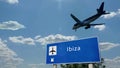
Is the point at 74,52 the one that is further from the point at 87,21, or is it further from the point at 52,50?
the point at 87,21

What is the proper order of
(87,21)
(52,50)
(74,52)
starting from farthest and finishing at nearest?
(87,21) < (52,50) < (74,52)

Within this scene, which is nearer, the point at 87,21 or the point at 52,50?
the point at 52,50

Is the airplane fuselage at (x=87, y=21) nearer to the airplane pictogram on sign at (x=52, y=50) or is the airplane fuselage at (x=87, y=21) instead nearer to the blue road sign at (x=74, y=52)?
the airplane pictogram on sign at (x=52, y=50)

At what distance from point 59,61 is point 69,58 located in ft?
3.61

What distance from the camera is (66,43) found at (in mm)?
15031

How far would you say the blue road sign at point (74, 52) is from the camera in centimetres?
1304

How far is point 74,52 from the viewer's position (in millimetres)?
14289

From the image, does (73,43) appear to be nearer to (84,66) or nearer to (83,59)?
(83,59)

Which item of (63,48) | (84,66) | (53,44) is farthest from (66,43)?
(84,66)

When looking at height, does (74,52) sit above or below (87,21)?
below

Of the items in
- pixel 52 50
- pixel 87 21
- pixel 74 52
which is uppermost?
pixel 87 21

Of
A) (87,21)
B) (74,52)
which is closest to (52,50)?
(74,52)

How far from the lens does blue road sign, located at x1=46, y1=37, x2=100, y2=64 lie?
42.8ft

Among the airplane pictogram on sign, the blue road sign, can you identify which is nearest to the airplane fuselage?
the airplane pictogram on sign
